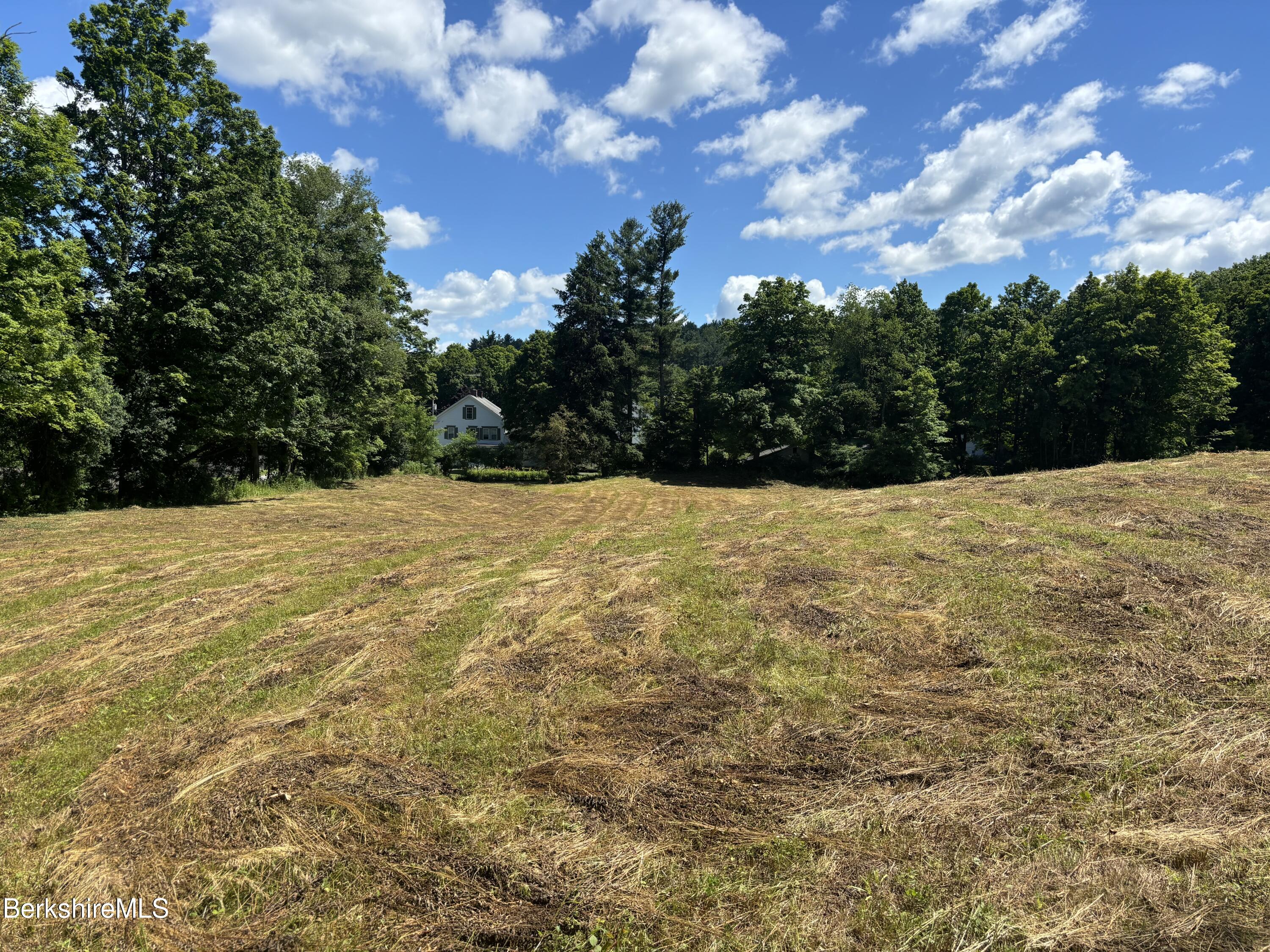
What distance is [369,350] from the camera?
2591 cm

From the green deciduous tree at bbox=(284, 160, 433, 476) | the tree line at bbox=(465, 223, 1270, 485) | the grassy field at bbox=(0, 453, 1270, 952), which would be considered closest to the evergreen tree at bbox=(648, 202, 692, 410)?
the tree line at bbox=(465, 223, 1270, 485)

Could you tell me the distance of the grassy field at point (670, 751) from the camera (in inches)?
117

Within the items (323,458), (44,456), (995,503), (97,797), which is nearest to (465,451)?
(323,458)

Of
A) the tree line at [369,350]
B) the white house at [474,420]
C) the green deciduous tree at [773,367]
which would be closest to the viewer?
the tree line at [369,350]

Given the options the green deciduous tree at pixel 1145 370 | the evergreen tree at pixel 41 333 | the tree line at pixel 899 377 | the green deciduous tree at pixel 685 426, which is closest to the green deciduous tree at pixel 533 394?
the tree line at pixel 899 377

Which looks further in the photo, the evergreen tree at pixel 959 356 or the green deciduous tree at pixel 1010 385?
the evergreen tree at pixel 959 356

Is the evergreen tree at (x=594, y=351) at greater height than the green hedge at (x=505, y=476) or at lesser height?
greater

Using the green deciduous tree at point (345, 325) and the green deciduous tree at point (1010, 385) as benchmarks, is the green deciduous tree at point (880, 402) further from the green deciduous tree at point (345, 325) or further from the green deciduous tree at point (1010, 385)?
the green deciduous tree at point (345, 325)

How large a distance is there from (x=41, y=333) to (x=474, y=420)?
4750 cm

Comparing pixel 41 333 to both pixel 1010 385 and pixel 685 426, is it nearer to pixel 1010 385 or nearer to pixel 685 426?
pixel 685 426

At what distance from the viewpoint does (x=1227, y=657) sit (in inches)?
200

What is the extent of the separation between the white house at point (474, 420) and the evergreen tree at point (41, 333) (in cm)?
4418

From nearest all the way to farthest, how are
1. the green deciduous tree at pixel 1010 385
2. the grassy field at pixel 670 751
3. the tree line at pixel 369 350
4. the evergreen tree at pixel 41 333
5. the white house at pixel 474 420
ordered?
the grassy field at pixel 670 751 < the evergreen tree at pixel 41 333 < the tree line at pixel 369 350 < the green deciduous tree at pixel 1010 385 < the white house at pixel 474 420

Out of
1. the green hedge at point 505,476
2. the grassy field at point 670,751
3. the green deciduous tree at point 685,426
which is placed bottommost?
the grassy field at point 670,751
